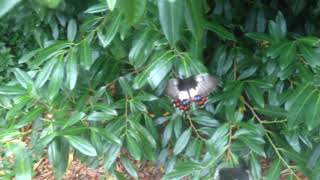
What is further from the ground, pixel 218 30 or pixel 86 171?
pixel 218 30

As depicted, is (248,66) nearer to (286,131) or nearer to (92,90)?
(286,131)

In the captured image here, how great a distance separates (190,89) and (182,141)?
297 mm

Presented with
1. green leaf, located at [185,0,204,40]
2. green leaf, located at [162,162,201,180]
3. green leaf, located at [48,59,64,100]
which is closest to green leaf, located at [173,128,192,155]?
green leaf, located at [162,162,201,180]

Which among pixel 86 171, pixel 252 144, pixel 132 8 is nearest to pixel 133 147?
pixel 252 144

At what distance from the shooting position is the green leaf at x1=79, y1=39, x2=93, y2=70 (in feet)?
5.68

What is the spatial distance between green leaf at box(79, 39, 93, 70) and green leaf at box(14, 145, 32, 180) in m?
0.37

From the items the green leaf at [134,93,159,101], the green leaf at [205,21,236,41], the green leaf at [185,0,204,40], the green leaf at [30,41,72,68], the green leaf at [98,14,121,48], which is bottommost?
the green leaf at [134,93,159,101]

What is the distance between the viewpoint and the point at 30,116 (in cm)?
180

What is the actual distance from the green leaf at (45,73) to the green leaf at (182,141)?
606 millimetres

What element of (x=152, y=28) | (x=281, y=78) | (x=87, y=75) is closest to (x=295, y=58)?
(x=281, y=78)

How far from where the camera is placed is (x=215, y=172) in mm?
1690

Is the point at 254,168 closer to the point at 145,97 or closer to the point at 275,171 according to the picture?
the point at 275,171

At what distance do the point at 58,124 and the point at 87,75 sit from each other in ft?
1.05

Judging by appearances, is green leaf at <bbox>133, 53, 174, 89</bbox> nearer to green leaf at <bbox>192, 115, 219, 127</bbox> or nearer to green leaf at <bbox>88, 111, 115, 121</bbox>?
green leaf at <bbox>88, 111, 115, 121</bbox>
